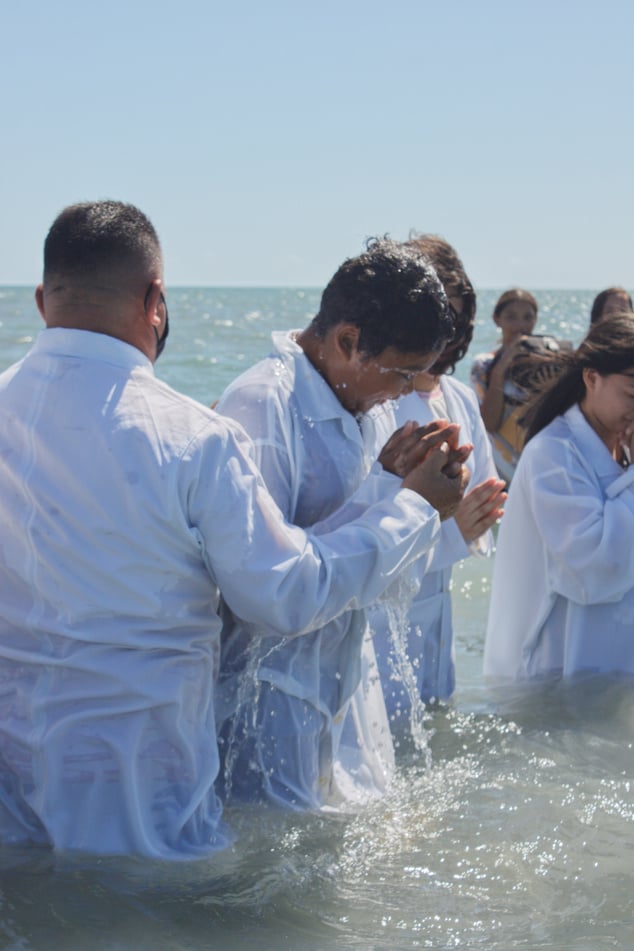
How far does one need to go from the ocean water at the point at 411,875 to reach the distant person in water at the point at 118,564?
0.52 feet

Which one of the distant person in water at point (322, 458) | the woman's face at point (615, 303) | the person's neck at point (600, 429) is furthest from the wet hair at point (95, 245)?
the woman's face at point (615, 303)

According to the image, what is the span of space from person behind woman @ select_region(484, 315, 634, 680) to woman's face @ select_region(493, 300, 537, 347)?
12.9ft

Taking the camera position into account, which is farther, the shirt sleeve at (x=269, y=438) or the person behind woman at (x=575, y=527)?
the person behind woman at (x=575, y=527)

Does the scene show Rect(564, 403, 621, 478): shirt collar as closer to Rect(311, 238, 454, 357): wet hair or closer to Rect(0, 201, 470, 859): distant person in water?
Rect(311, 238, 454, 357): wet hair

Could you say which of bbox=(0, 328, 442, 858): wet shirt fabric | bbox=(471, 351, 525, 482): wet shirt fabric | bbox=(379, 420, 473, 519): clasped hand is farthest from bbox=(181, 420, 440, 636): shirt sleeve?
bbox=(471, 351, 525, 482): wet shirt fabric

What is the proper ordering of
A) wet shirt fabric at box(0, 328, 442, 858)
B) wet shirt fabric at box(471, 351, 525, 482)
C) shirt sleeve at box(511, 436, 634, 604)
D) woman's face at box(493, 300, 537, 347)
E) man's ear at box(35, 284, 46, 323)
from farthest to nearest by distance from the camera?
woman's face at box(493, 300, 537, 347), wet shirt fabric at box(471, 351, 525, 482), shirt sleeve at box(511, 436, 634, 604), man's ear at box(35, 284, 46, 323), wet shirt fabric at box(0, 328, 442, 858)

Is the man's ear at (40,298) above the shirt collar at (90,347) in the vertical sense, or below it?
above

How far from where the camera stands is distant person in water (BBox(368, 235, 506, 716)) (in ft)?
13.1

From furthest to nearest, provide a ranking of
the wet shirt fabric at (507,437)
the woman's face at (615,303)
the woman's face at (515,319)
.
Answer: the woman's face at (515,319), the wet shirt fabric at (507,437), the woman's face at (615,303)

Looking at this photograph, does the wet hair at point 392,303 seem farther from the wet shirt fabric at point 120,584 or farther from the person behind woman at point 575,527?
the person behind woman at point 575,527

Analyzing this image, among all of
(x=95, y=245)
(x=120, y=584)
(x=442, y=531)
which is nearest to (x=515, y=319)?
(x=442, y=531)

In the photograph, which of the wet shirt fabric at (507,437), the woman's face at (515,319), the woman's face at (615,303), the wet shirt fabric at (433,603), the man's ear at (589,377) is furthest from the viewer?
the woman's face at (515,319)

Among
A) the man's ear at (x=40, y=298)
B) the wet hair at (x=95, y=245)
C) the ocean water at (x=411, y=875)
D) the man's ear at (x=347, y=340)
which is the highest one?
the wet hair at (x=95, y=245)

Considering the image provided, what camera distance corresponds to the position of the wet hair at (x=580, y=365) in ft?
14.3
